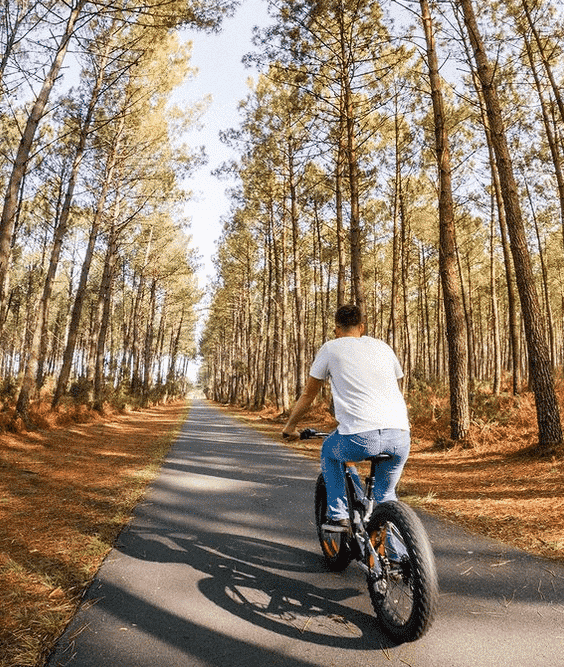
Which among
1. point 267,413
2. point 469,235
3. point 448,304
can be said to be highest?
point 469,235

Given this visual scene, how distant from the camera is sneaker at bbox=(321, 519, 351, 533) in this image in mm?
2959

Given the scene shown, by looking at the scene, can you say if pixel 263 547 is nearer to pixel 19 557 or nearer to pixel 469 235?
pixel 19 557

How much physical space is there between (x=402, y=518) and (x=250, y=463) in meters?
6.01

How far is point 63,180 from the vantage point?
1678cm

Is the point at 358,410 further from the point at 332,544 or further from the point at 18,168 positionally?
the point at 18,168

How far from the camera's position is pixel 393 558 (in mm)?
2436

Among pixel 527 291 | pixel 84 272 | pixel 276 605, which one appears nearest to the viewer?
pixel 276 605

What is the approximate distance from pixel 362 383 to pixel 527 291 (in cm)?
656

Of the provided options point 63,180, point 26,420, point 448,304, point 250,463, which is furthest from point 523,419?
point 63,180

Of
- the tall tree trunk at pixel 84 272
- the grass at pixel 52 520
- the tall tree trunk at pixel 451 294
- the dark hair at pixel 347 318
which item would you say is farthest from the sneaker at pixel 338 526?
the tall tree trunk at pixel 84 272

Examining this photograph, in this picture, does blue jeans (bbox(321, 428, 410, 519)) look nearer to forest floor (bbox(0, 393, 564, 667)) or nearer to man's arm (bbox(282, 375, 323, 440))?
man's arm (bbox(282, 375, 323, 440))

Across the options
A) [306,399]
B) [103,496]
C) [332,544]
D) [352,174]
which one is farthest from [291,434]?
[352,174]

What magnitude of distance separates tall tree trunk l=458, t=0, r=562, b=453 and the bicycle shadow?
5.93 m

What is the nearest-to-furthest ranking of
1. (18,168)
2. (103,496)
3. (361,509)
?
(361,509)
(103,496)
(18,168)
